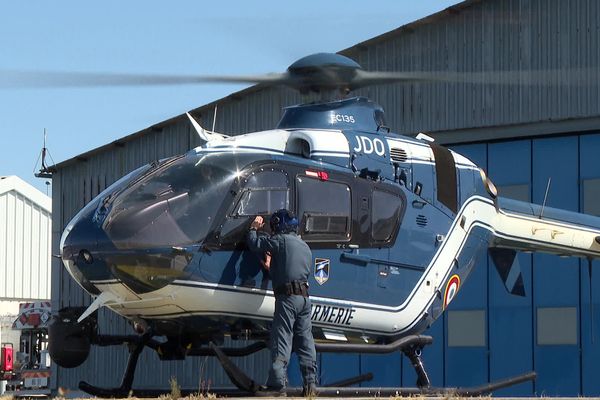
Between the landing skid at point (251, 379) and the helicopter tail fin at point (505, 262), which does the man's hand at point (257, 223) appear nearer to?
the landing skid at point (251, 379)

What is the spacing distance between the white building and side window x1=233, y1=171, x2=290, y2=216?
33.6 m

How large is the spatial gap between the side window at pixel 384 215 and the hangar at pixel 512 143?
11026mm

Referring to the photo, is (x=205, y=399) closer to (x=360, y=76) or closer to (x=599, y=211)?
(x=360, y=76)

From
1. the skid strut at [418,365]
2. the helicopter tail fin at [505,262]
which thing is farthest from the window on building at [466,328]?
the skid strut at [418,365]

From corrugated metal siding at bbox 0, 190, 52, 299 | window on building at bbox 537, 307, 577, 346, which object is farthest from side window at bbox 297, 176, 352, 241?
corrugated metal siding at bbox 0, 190, 52, 299

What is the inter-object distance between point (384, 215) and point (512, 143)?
12295mm

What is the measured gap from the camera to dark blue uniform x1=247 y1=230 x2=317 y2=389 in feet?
38.4

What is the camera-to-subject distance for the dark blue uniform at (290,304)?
38.4 ft

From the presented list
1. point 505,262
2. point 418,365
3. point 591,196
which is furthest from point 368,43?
point 418,365

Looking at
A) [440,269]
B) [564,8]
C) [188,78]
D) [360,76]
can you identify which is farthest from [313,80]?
[564,8]

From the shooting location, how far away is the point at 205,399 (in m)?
10.3

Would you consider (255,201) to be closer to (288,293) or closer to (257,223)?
(257,223)

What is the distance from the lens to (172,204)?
463 inches

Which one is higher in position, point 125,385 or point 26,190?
point 26,190
